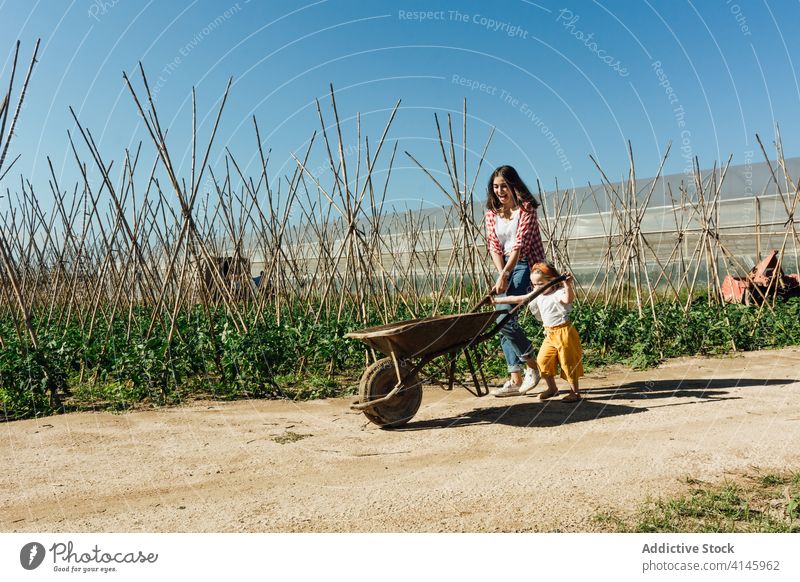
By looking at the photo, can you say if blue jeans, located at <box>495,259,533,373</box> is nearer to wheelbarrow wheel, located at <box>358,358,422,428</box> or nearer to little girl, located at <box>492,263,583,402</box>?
little girl, located at <box>492,263,583,402</box>

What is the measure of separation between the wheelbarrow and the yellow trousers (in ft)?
1.79

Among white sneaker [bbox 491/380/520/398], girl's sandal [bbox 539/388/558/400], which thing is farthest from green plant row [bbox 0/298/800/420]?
girl's sandal [bbox 539/388/558/400]

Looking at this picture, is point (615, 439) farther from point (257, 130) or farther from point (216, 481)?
point (257, 130)

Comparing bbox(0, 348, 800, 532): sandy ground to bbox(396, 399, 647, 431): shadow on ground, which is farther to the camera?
bbox(396, 399, 647, 431): shadow on ground

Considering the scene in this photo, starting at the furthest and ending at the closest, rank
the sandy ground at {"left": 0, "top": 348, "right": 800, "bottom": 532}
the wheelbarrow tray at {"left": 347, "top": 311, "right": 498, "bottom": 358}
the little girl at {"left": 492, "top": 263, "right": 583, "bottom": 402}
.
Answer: the little girl at {"left": 492, "top": 263, "right": 583, "bottom": 402} → the wheelbarrow tray at {"left": 347, "top": 311, "right": 498, "bottom": 358} → the sandy ground at {"left": 0, "top": 348, "right": 800, "bottom": 532}

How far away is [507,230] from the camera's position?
4.16m


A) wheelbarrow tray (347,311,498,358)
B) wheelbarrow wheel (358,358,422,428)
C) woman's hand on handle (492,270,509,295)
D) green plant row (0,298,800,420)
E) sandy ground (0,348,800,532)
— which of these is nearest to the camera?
sandy ground (0,348,800,532)

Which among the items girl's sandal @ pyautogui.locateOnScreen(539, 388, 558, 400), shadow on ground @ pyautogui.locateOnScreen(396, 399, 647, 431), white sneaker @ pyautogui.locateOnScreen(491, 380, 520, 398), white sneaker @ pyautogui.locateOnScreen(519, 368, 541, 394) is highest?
white sneaker @ pyautogui.locateOnScreen(519, 368, 541, 394)

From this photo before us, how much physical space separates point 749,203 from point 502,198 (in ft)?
33.3

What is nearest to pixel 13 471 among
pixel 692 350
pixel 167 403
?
pixel 167 403

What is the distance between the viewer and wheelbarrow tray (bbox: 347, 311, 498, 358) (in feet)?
11.1

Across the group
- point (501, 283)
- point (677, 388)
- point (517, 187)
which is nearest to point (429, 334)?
point (501, 283)

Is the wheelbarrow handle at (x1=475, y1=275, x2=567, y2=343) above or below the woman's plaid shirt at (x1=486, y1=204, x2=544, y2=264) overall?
below

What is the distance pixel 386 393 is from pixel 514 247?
4.00 ft
